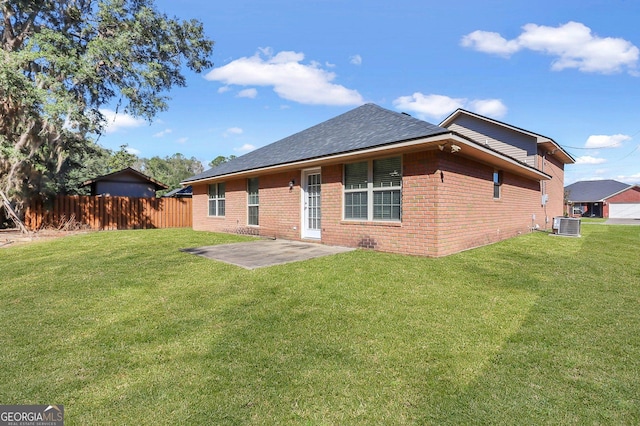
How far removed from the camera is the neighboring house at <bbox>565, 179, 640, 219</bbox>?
42469 millimetres

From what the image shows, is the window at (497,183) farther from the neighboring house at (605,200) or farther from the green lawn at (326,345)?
the neighboring house at (605,200)

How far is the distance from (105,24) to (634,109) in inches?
1247

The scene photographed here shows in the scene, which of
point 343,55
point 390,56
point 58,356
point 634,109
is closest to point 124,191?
point 343,55

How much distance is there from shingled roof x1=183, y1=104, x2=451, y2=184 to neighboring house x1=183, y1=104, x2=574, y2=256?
0.17ft

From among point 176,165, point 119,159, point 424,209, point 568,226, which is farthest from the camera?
point 176,165

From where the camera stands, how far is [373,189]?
8227 millimetres

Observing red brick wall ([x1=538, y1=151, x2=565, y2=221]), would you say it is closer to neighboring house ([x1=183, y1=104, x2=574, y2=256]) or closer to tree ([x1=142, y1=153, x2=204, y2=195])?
neighboring house ([x1=183, y1=104, x2=574, y2=256])

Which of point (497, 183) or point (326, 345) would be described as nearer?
point (326, 345)

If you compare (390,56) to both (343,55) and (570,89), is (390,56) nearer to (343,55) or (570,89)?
(343,55)

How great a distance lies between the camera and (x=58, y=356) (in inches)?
118

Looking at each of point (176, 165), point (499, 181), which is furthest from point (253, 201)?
point (176, 165)

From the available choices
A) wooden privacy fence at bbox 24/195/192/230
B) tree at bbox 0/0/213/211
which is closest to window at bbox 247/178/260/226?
tree at bbox 0/0/213/211

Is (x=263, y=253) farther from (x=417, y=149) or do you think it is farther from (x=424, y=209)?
(x=417, y=149)

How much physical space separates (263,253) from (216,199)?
8569 millimetres
